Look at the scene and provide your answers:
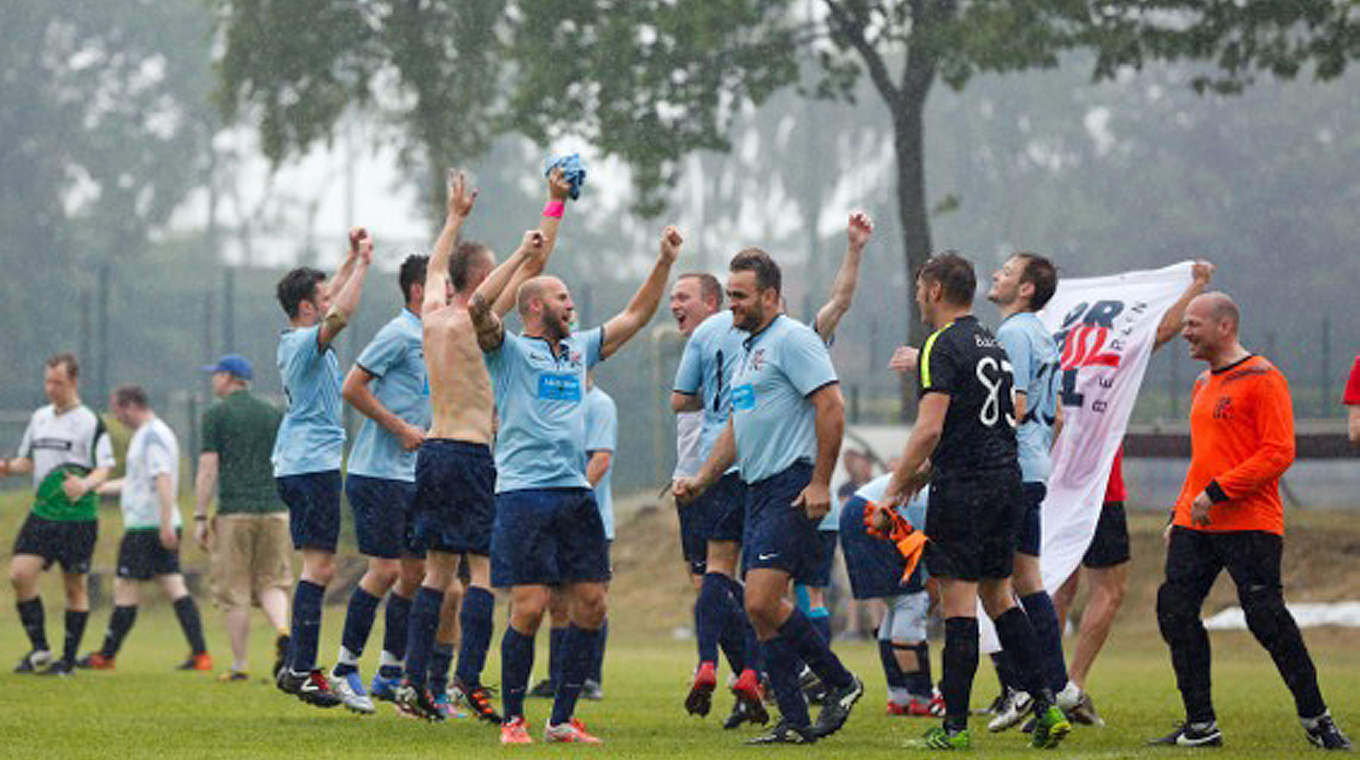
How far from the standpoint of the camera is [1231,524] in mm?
10281

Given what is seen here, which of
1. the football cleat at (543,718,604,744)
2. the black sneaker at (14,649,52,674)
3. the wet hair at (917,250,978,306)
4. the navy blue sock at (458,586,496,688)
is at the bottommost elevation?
the black sneaker at (14,649,52,674)

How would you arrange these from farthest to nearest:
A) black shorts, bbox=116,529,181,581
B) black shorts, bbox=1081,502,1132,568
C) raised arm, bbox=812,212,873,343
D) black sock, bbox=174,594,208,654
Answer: black shorts, bbox=116,529,181,581 → black sock, bbox=174,594,208,654 → black shorts, bbox=1081,502,1132,568 → raised arm, bbox=812,212,873,343

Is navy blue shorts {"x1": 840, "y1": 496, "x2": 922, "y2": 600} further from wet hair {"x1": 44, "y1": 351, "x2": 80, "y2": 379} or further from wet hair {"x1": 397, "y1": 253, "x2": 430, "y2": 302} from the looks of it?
wet hair {"x1": 44, "y1": 351, "x2": 80, "y2": 379}

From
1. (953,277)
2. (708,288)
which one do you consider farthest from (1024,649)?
(708,288)

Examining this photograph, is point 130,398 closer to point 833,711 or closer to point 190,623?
point 190,623

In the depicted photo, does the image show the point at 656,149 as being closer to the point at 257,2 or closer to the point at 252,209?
the point at 257,2

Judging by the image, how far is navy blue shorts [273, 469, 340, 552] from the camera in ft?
40.5

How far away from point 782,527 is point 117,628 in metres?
9.31

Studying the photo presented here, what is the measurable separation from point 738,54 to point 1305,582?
10551 mm

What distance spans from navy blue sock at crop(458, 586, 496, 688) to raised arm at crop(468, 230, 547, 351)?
157 cm

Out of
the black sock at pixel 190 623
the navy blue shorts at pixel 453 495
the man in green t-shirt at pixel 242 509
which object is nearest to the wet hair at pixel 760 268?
the navy blue shorts at pixel 453 495

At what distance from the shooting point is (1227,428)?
406 inches

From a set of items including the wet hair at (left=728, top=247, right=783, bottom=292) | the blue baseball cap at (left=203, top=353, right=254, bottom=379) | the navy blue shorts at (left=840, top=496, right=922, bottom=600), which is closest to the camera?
the wet hair at (left=728, top=247, right=783, bottom=292)

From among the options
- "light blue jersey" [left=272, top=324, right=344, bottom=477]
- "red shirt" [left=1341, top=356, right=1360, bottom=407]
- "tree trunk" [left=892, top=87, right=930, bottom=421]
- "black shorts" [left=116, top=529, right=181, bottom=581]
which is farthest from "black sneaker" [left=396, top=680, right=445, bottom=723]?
"tree trunk" [left=892, top=87, right=930, bottom=421]
